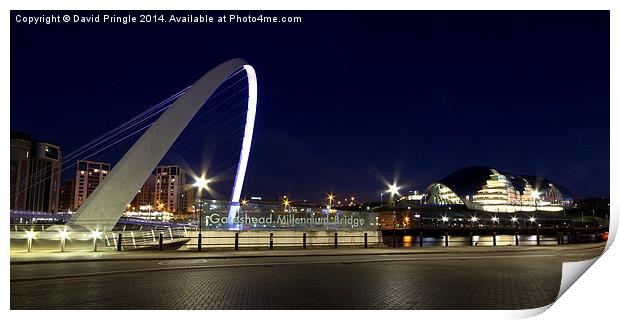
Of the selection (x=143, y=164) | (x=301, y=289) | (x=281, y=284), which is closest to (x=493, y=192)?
(x=143, y=164)

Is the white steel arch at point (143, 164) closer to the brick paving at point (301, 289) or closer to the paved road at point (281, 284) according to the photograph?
the paved road at point (281, 284)

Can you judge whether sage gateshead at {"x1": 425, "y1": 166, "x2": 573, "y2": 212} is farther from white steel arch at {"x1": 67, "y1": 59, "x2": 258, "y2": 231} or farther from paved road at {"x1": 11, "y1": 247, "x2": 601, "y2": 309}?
paved road at {"x1": 11, "y1": 247, "x2": 601, "y2": 309}

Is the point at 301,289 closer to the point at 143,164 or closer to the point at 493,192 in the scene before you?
the point at 143,164

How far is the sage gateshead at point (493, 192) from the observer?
164 meters

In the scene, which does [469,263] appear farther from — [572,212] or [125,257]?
[572,212]

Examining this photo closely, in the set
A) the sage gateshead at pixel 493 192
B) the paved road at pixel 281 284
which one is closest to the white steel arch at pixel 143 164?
the paved road at pixel 281 284

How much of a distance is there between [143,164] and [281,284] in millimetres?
17677

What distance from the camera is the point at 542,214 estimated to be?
162500 mm

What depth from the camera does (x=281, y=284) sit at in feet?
41.1

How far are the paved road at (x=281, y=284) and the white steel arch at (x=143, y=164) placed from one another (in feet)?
28.3

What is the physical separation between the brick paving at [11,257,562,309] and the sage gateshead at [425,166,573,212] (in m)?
155

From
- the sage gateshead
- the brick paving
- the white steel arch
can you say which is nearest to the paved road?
the brick paving

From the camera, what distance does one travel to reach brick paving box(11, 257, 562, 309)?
10031 mm
